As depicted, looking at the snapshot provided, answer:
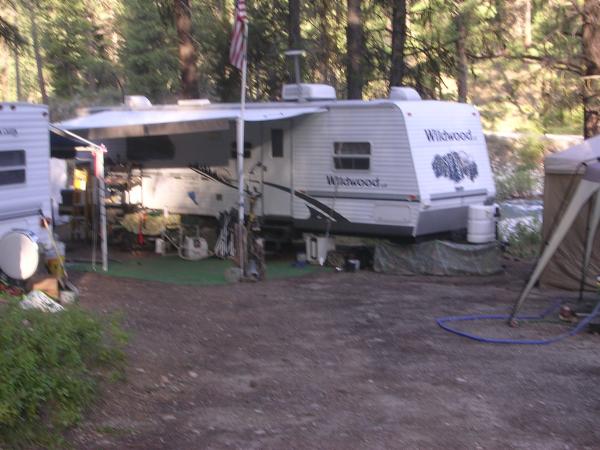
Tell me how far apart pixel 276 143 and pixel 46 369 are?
8.77 metres

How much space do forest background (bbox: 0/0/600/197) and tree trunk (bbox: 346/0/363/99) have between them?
2 centimetres

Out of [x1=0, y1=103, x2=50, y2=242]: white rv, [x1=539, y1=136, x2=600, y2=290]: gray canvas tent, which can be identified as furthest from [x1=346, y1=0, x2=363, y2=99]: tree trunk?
[x1=0, y1=103, x2=50, y2=242]: white rv

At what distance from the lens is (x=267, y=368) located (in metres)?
7.12

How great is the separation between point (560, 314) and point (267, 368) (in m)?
3.61

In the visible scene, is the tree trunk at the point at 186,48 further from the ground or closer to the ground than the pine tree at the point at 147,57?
closer to the ground

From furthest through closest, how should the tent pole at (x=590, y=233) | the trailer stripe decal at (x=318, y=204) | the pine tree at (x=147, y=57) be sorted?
the pine tree at (x=147, y=57) → the trailer stripe decal at (x=318, y=204) → the tent pole at (x=590, y=233)

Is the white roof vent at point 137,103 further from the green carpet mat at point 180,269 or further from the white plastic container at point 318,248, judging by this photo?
the white plastic container at point 318,248

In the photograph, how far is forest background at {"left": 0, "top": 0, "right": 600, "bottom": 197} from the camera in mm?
14594

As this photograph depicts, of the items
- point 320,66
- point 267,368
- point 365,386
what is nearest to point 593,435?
point 365,386

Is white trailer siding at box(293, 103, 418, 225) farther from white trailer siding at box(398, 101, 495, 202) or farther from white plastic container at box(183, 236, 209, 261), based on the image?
white plastic container at box(183, 236, 209, 261)

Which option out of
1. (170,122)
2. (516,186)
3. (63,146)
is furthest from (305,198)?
(516,186)

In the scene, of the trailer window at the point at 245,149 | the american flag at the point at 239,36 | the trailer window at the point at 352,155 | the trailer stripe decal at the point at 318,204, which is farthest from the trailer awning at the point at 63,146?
the trailer window at the point at 352,155

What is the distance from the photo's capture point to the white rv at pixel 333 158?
487 inches

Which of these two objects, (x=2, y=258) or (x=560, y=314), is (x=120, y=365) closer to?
(x=2, y=258)
